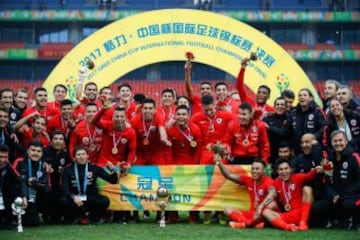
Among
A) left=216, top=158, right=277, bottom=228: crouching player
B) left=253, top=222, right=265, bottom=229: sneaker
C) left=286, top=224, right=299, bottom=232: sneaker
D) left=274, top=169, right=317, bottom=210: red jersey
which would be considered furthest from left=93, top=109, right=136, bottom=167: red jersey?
left=286, top=224, right=299, bottom=232: sneaker

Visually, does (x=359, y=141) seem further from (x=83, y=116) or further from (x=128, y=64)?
(x=128, y=64)

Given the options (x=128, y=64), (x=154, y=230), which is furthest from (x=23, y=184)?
(x=128, y=64)

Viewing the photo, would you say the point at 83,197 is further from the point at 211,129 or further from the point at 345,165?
the point at 345,165

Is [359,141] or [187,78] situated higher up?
[187,78]

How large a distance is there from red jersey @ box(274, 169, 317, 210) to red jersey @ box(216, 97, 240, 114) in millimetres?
1731

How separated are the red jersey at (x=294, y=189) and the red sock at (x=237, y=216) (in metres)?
0.56

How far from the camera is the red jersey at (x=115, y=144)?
945cm

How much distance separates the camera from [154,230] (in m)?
8.46

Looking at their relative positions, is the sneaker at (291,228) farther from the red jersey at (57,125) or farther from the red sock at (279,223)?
the red jersey at (57,125)

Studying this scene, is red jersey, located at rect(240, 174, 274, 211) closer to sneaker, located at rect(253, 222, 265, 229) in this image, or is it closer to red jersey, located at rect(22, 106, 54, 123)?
sneaker, located at rect(253, 222, 265, 229)

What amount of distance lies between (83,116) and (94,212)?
63.1 inches

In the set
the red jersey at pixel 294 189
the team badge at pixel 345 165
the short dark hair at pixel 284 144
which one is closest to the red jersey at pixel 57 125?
the short dark hair at pixel 284 144

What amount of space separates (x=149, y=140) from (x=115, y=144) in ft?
1.62

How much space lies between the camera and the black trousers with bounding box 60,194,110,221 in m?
9.04
